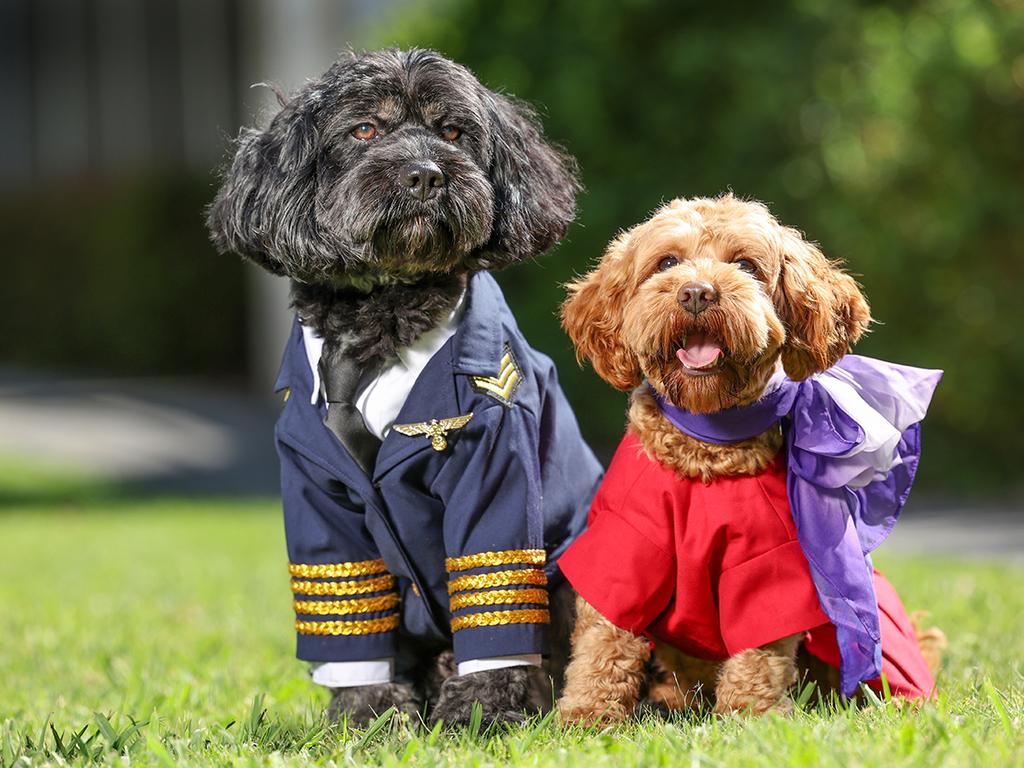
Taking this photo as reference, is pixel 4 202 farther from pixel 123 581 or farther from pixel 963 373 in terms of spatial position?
pixel 963 373

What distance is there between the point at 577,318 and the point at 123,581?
14.6ft

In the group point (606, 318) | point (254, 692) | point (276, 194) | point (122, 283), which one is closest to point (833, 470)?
point (606, 318)

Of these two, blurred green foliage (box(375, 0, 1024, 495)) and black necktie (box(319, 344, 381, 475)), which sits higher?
blurred green foliage (box(375, 0, 1024, 495))

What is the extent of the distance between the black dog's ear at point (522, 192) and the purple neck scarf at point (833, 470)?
1.90 ft

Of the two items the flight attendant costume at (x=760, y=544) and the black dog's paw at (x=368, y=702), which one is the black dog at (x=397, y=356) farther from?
the flight attendant costume at (x=760, y=544)

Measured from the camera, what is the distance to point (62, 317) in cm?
1714

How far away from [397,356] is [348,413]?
205 millimetres

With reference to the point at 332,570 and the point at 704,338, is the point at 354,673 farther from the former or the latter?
the point at 704,338

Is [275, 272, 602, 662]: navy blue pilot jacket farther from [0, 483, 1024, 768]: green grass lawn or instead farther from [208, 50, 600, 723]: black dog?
[0, 483, 1024, 768]: green grass lawn

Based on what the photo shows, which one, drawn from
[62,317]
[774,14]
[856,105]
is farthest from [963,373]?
[62,317]

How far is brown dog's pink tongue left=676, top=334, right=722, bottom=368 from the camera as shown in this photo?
3.31 metres

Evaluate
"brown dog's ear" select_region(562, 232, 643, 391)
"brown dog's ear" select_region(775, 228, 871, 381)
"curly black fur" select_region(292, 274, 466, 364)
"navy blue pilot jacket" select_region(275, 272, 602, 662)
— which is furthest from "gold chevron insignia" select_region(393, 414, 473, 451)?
"brown dog's ear" select_region(775, 228, 871, 381)

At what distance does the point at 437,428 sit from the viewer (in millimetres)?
3506

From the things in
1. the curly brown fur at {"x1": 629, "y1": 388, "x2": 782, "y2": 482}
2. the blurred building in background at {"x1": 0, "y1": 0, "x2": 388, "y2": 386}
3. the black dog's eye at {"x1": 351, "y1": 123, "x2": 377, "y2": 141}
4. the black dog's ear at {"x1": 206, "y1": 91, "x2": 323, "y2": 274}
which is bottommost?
the curly brown fur at {"x1": 629, "y1": 388, "x2": 782, "y2": 482}
